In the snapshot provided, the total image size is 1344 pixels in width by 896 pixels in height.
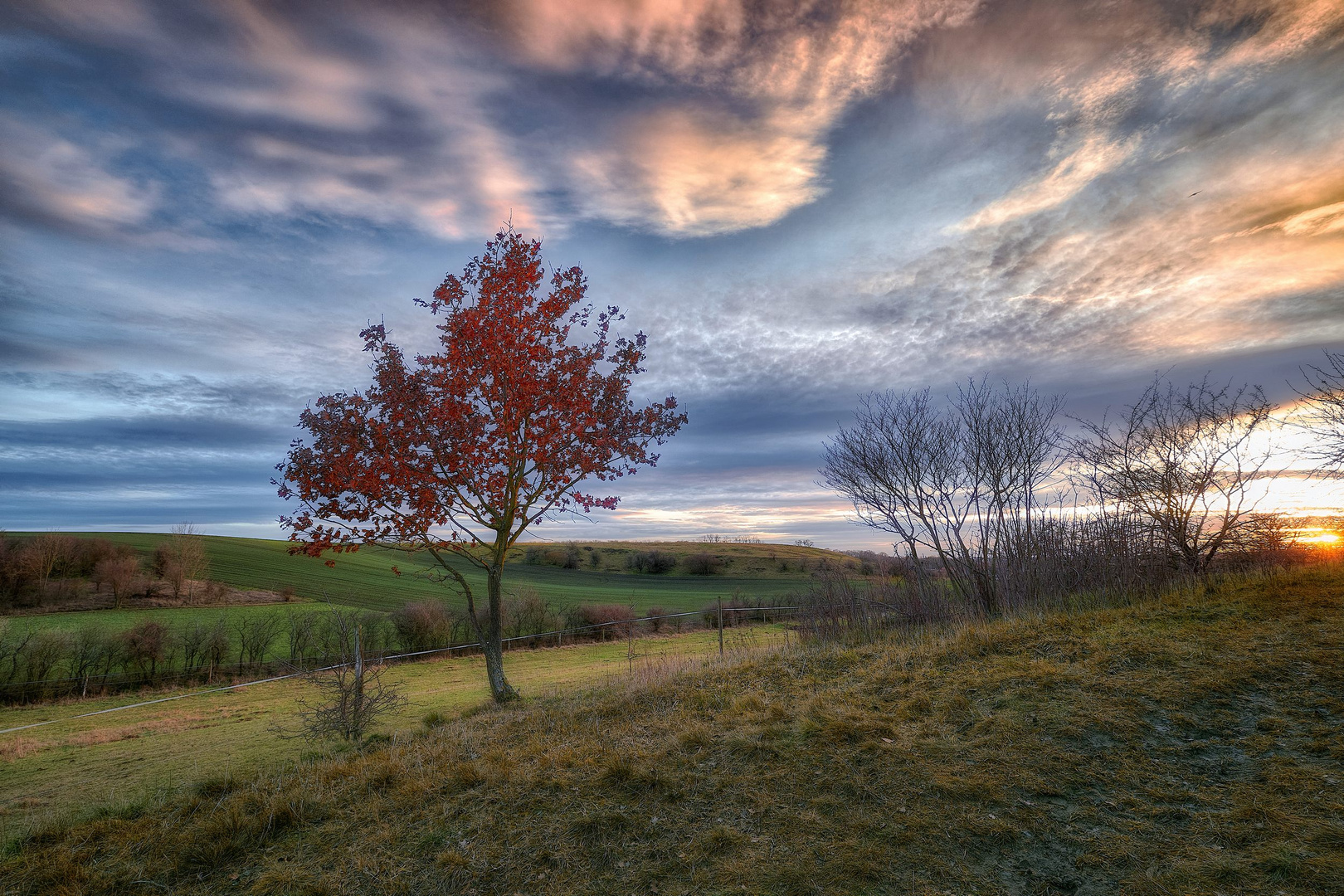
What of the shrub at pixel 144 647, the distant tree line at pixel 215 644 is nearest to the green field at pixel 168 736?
the distant tree line at pixel 215 644

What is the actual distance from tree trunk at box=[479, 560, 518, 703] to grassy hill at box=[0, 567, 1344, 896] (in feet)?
11.7

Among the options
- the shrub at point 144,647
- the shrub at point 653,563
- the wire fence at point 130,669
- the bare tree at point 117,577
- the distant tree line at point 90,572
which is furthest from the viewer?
the shrub at point 653,563

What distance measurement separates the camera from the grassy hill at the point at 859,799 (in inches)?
172

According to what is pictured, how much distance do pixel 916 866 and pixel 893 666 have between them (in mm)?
5510

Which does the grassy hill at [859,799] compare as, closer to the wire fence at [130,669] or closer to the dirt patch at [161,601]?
the wire fence at [130,669]

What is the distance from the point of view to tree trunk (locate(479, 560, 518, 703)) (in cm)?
1238

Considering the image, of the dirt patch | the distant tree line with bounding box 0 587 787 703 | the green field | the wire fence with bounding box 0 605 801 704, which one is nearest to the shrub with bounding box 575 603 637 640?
the distant tree line with bounding box 0 587 787 703

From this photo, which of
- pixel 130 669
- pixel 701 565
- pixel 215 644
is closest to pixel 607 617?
pixel 215 644

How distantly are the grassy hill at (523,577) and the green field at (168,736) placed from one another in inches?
282

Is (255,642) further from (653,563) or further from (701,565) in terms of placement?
(701,565)

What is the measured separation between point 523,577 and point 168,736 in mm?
53958

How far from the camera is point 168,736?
1394 centimetres

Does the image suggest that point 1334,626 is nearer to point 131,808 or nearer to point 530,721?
point 530,721

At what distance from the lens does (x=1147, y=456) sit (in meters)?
13.5
